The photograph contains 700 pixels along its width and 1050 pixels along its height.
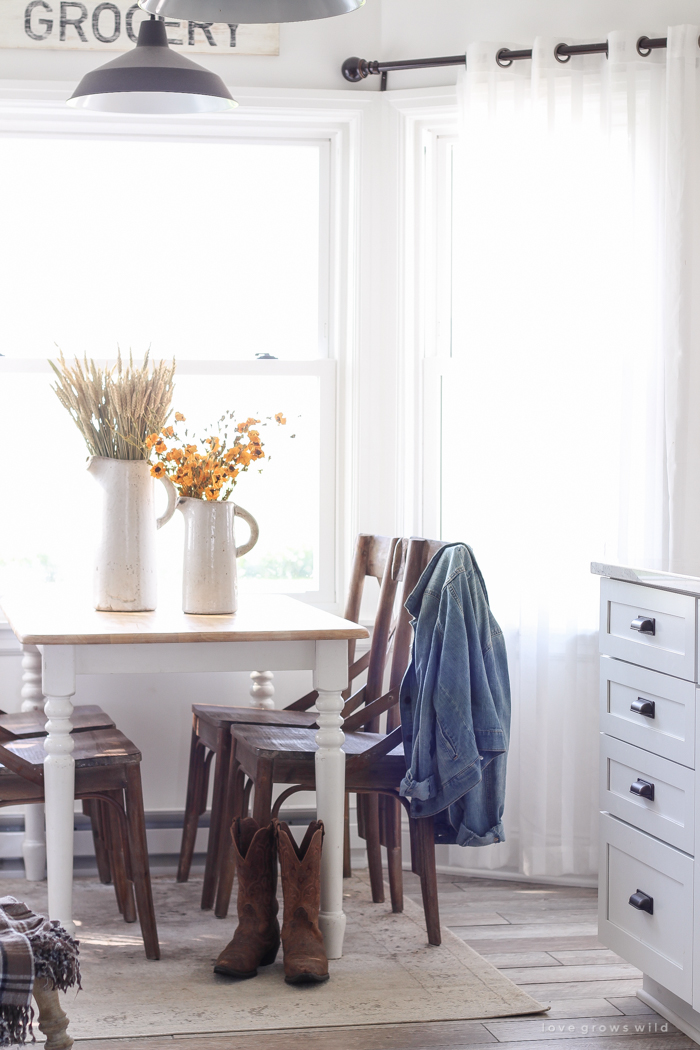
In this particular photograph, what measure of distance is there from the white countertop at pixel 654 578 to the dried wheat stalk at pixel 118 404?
1.14 m

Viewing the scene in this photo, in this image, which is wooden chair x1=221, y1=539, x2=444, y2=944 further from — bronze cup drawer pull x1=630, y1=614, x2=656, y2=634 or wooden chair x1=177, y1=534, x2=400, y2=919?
bronze cup drawer pull x1=630, y1=614, x2=656, y2=634

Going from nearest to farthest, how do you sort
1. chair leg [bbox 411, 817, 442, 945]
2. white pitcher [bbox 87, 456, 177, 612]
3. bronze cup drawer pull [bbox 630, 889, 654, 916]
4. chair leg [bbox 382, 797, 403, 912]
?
bronze cup drawer pull [bbox 630, 889, 654, 916]
chair leg [bbox 411, 817, 442, 945]
white pitcher [bbox 87, 456, 177, 612]
chair leg [bbox 382, 797, 403, 912]

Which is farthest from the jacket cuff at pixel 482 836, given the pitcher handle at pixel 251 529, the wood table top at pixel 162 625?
the pitcher handle at pixel 251 529

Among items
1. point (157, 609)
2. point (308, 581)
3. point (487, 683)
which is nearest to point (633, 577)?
point (487, 683)

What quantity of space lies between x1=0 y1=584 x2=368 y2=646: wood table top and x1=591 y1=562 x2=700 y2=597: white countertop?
1.84 feet

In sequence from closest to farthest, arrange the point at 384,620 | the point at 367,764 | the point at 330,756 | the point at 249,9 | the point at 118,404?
1. the point at 249,9
2. the point at 330,756
3. the point at 367,764
4. the point at 118,404
5. the point at 384,620

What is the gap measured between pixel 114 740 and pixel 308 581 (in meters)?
1.02

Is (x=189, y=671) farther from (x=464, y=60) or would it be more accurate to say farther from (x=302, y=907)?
(x=464, y=60)

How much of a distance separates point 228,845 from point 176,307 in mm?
1661

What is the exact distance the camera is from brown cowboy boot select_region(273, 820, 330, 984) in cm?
222

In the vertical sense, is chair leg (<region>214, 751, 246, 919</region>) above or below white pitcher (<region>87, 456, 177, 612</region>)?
below

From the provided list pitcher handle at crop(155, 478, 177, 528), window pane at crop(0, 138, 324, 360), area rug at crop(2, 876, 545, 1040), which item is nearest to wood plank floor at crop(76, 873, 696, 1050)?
area rug at crop(2, 876, 545, 1040)

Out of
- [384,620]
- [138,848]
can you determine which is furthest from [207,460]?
[138,848]

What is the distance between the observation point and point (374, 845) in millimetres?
2756
